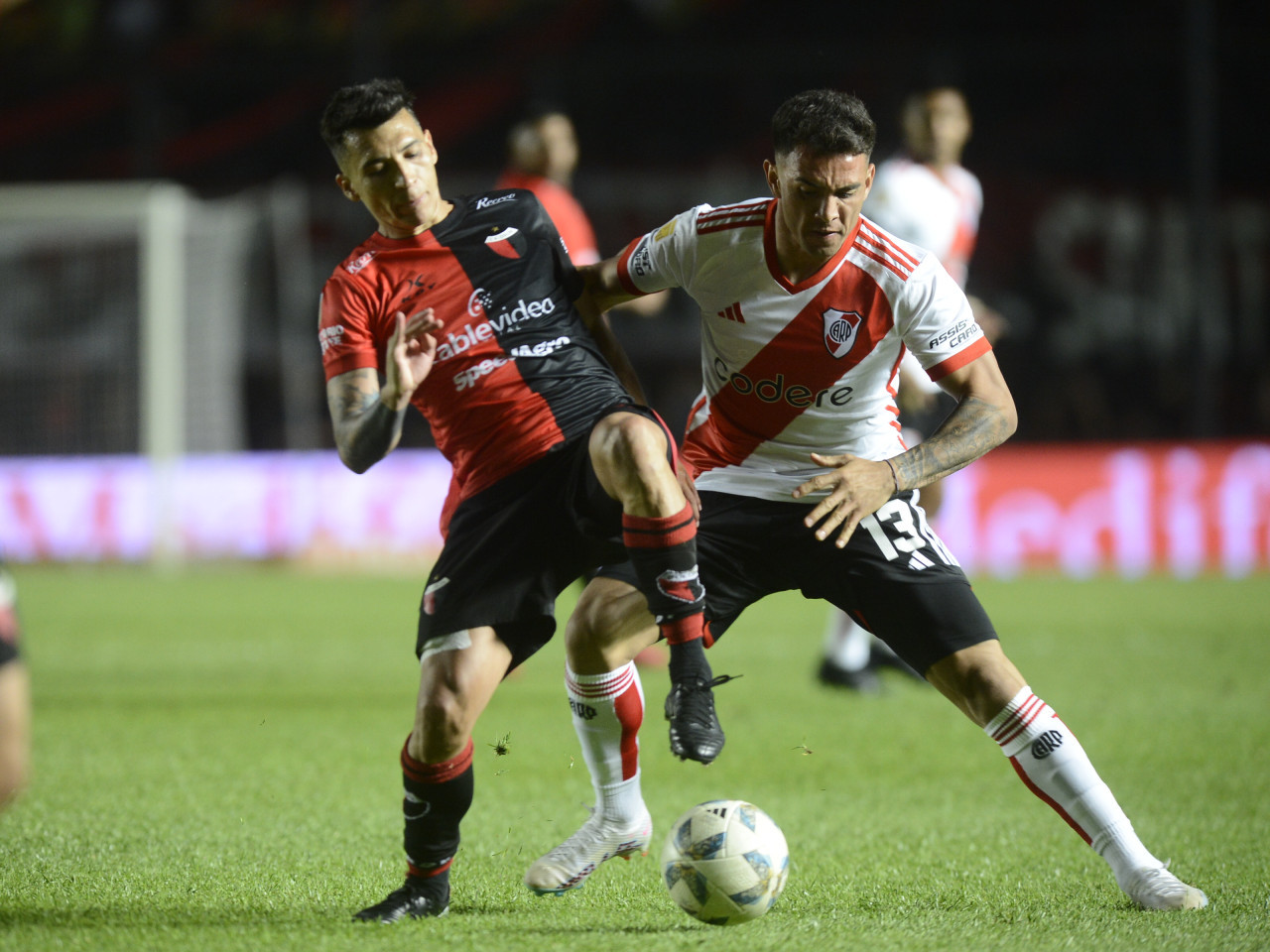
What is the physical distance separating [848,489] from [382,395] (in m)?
1.09

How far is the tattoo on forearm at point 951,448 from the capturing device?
11.3 ft

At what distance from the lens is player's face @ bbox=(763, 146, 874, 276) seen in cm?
341

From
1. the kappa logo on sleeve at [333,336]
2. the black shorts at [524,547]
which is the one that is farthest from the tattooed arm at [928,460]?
the kappa logo on sleeve at [333,336]

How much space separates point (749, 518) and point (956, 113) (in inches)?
143

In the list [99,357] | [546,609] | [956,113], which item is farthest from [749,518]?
[99,357]

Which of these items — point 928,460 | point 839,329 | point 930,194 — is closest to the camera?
point 928,460

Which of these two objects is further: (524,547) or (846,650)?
(846,650)

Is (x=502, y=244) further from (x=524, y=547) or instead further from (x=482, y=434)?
(x=524, y=547)

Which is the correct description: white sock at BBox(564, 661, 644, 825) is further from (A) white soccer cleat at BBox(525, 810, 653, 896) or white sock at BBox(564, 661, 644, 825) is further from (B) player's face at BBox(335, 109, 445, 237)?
(B) player's face at BBox(335, 109, 445, 237)

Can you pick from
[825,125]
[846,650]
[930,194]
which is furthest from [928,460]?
[846,650]

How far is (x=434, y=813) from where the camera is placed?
11.2ft

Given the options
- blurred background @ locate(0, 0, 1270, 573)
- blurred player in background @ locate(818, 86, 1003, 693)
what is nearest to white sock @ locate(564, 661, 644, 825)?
blurred player in background @ locate(818, 86, 1003, 693)

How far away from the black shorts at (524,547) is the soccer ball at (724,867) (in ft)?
1.92

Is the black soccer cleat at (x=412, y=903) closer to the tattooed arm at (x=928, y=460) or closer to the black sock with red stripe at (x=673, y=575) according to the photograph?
the black sock with red stripe at (x=673, y=575)
